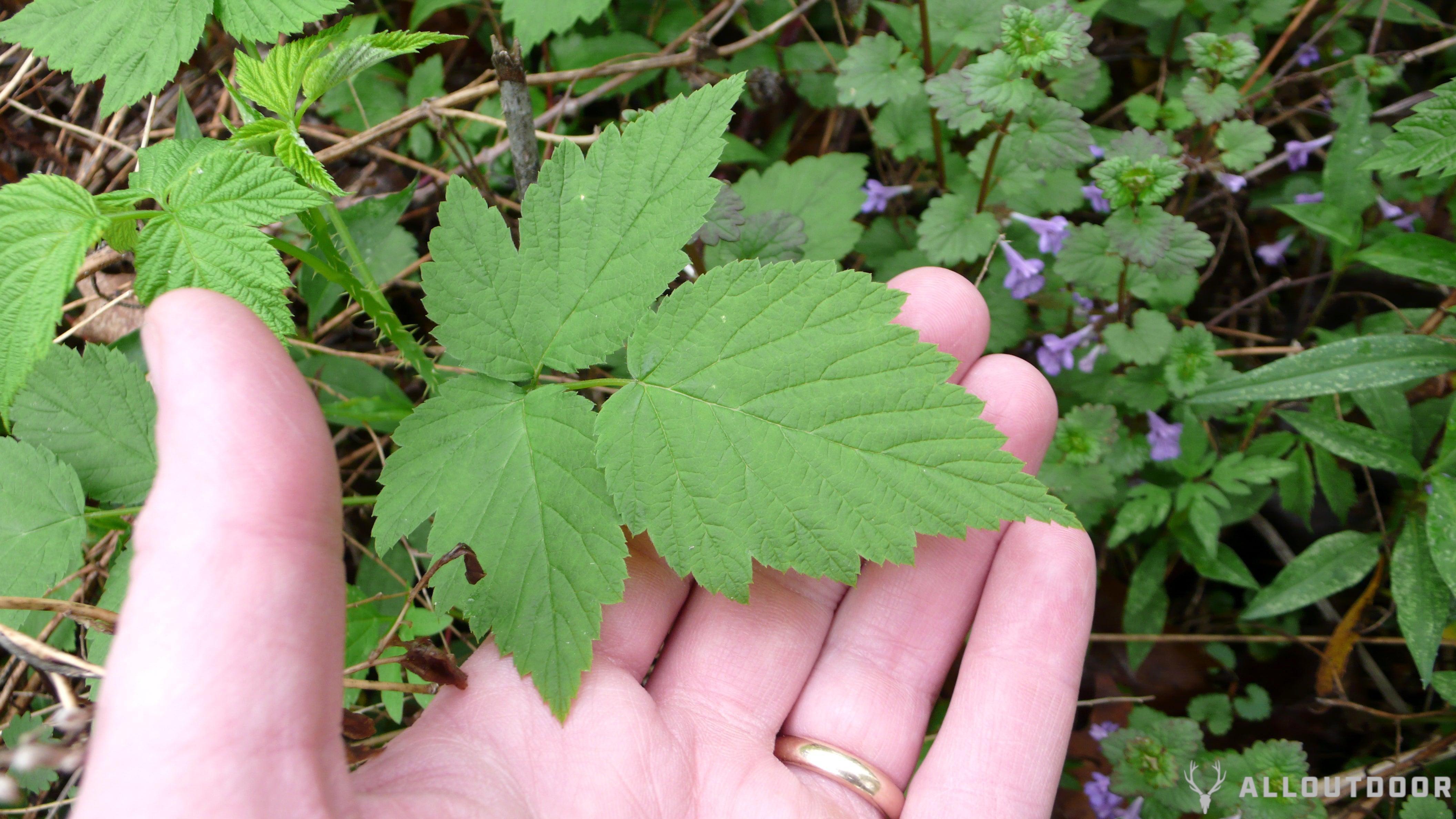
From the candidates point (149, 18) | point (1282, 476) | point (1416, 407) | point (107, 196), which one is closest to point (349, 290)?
point (107, 196)

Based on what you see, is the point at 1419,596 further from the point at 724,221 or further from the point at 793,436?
the point at 724,221

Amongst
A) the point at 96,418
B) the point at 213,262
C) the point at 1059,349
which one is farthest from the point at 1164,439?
the point at 96,418

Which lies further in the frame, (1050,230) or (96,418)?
(1050,230)

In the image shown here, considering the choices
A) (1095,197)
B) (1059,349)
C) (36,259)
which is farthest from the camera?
(1095,197)

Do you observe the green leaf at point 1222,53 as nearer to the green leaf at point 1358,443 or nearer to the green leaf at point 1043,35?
the green leaf at point 1043,35

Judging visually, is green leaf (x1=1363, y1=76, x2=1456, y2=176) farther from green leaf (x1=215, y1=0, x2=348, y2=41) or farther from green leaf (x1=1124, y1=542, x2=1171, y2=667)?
green leaf (x1=215, y1=0, x2=348, y2=41)

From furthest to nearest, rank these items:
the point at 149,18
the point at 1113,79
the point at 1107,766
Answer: the point at 1113,79, the point at 1107,766, the point at 149,18

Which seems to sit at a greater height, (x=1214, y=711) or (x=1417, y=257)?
(x=1417, y=257)

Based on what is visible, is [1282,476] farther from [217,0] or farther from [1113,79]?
[217,0]
